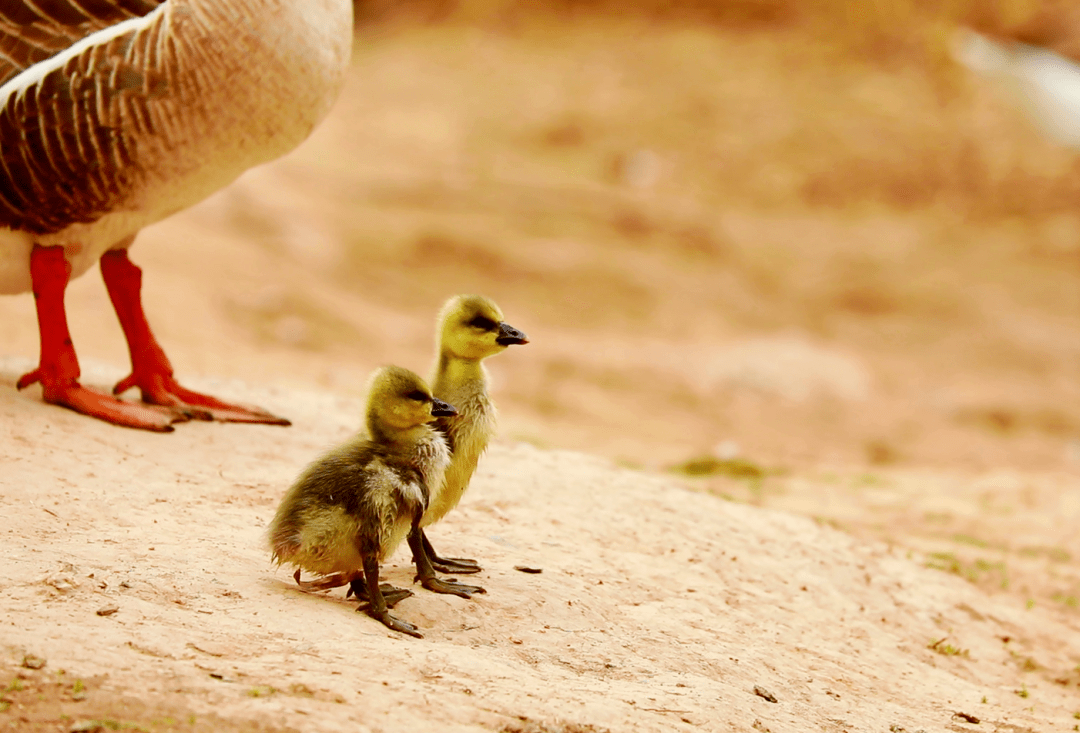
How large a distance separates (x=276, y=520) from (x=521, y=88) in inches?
829

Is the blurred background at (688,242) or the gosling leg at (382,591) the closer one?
the gosling leg at (382,591)

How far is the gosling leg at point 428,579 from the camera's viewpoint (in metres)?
4.29

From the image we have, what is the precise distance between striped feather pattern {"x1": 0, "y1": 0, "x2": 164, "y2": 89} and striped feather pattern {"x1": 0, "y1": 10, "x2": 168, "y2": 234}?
0.14 metres

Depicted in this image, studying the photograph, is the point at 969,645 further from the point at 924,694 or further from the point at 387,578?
the point at 387,578

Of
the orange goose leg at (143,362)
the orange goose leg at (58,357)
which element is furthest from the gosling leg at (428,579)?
the orange goose leg at (143,362)

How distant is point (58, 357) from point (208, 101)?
4.98ft

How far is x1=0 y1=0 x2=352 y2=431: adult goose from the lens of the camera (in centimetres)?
532

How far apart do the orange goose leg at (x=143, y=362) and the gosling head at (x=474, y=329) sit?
6.95 feet

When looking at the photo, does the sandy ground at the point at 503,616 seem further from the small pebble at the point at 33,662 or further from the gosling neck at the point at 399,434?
the gosling neck at the point at 399,434

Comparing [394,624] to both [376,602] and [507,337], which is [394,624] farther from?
[507,337]

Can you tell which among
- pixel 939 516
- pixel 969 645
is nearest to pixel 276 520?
pixel 969 645

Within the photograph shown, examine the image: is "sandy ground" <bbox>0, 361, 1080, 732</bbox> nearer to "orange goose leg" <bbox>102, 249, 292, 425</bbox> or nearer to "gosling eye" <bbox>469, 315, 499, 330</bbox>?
"orange goose leg" <bbox>102, 249, 292, 425</bbox>

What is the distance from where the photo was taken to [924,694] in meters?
4.59

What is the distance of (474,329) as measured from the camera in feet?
15.0
